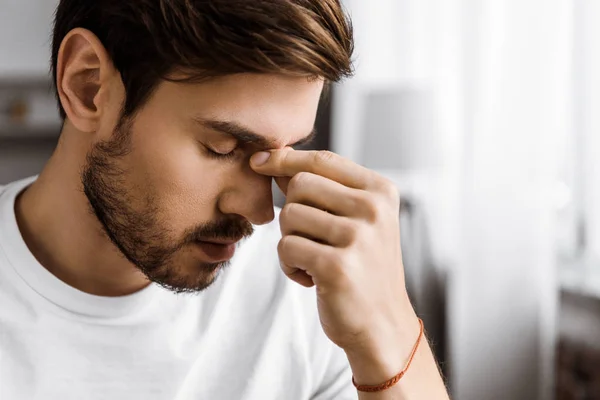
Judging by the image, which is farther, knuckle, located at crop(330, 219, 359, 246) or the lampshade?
the lampshade

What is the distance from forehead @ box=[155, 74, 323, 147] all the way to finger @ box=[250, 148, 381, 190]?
33 millimetres

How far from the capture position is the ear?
118 cm

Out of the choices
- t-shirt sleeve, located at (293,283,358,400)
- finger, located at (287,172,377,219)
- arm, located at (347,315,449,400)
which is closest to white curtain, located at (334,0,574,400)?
t-shirt sleeve, located at (293,283,358,400)

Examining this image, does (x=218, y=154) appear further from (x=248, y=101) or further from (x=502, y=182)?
(x=502, y=182)

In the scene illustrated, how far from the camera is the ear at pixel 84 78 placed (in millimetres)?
A: 1178

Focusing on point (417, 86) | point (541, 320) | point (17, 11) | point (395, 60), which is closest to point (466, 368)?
point (541, 320)

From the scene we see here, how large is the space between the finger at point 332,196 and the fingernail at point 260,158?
0.06 metres

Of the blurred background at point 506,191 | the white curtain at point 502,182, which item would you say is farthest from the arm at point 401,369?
the white curtain at point 502,182

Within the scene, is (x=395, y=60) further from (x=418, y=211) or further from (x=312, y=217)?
(x=312, y=217)

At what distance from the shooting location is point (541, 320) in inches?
98.0

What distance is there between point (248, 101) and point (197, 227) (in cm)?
22

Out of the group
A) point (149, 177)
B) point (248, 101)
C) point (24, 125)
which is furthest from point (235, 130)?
point (24, 125)

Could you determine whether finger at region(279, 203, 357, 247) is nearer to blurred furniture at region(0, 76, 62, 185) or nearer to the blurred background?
the blurred background

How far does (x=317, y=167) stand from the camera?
1.13m
